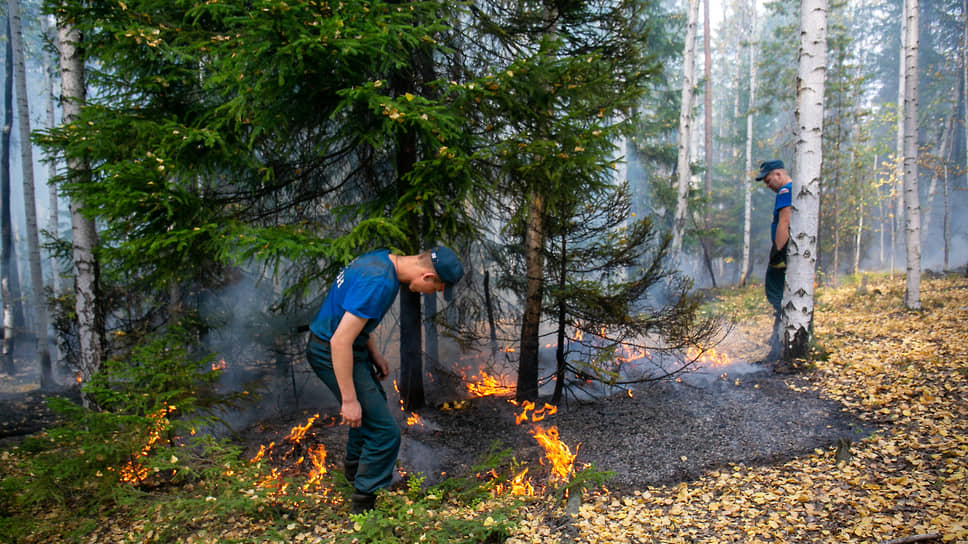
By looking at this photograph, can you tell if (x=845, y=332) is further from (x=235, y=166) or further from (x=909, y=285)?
(x=235, y=166)

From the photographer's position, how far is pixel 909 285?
28.1 ft

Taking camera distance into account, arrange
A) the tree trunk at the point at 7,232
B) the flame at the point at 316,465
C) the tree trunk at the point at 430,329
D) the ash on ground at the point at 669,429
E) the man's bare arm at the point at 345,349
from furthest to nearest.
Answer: the tree trunk at the point at 7,232, the tree trunk at the point at 430,329, the ash on ground at the point at 669,429, the flame at the point at 316,465, the man's bare arm at the point at 345,349

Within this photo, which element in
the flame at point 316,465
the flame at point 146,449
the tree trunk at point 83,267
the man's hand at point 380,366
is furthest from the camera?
the tree trunk at point 83,267

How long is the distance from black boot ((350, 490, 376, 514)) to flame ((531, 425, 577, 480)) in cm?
168

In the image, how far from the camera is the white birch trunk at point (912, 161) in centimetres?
852

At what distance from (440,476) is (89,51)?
5599mm

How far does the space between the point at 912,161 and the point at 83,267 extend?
1370cm

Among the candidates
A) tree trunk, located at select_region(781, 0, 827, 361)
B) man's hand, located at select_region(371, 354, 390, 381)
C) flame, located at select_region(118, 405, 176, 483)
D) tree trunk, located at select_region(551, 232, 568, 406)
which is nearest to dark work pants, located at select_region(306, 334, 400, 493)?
man's hand, located at select_region(371, 354, 390, 381)

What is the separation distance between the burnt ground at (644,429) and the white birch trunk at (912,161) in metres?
4.88

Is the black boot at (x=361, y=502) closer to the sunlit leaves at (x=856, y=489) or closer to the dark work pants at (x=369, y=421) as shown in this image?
the dark work pants at (x=369, y=421)

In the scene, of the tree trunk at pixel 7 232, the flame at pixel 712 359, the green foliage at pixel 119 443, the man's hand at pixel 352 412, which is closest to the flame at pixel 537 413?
the flame at pixel 712 359

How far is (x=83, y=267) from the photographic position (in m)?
5.18

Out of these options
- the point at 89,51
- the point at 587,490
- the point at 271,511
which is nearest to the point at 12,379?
the point at 89,51

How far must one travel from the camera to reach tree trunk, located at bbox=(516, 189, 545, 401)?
20.1ft
